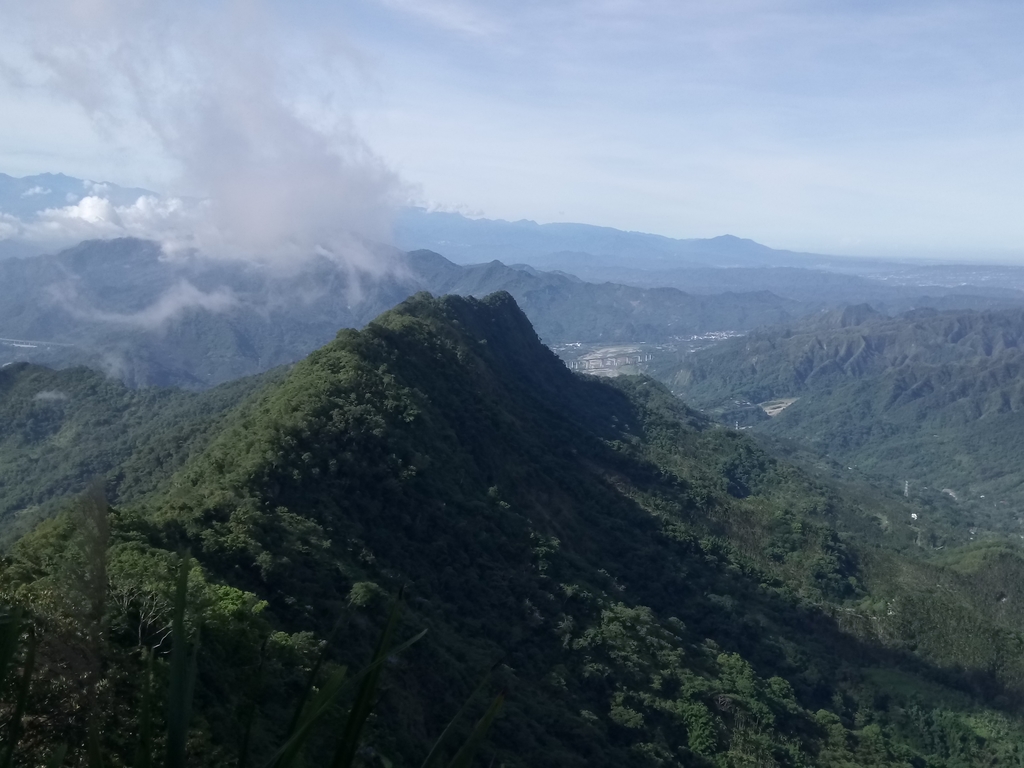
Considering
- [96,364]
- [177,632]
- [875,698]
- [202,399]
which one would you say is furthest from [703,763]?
[96,364]

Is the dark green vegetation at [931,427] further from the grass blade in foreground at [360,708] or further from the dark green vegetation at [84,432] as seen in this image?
the grass blade in foreground at [360,708]

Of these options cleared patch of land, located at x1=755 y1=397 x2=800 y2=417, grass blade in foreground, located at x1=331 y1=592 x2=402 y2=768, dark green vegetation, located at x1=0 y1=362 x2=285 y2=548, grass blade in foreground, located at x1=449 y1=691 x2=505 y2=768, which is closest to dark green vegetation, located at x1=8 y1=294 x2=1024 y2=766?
grass blade in foreground, located at x1=331 y1=592 x2=402 y2=768

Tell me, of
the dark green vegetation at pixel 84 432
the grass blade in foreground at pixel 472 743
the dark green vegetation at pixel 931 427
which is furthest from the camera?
the dark green vegetation at pixel 931 427

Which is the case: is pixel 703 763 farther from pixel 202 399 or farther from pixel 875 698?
pixel 202 399

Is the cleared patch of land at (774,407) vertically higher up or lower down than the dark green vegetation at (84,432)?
lower down

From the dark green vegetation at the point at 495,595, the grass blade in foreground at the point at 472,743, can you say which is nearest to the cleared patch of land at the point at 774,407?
the dark green vegetation at the point at 495,595

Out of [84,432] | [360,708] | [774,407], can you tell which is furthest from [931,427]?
[360,708]

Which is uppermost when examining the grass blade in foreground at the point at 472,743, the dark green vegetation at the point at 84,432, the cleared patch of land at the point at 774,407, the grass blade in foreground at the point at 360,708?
the grass blade in foreground at the point at 360,708
